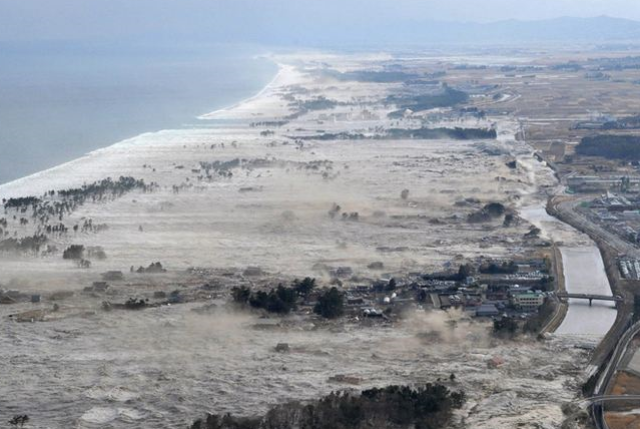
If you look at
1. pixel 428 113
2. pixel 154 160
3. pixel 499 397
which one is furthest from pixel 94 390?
pixel 428 113

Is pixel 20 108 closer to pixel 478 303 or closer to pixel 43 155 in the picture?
pixel 43 155

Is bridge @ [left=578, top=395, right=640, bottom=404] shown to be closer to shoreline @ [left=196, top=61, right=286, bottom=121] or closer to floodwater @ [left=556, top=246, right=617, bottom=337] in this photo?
floodwater @ [left=556, top=246, right=617, bottom=337]

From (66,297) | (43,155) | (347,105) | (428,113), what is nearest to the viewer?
(66,297)

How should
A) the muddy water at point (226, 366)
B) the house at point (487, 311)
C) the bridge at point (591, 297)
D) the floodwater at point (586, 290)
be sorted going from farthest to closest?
the bridge at point (591, 297) → the house at point (487, 311) → the floodwater at point (586, 290) → the muddy water at point (226, 366)

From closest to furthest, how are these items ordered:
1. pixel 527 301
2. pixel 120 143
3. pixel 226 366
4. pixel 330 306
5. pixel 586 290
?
pixel 226 366
pixel 330 306
pixel 527 301
pixel 586 290
pixel 120 143

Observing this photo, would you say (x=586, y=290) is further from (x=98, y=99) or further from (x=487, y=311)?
(x=98, y=99)

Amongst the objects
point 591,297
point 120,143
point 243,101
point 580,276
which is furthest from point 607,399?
point 243,101

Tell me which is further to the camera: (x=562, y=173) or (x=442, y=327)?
(x=562, y=173)

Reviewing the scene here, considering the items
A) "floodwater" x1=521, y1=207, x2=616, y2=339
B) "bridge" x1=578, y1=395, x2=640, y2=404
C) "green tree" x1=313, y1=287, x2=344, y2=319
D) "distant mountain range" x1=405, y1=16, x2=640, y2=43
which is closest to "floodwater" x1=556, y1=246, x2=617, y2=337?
"floodwater" x1=521, y1=207, x2=616, y2=339

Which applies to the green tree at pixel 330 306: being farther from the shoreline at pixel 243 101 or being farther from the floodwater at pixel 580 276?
the shoreline at pixel 243 101

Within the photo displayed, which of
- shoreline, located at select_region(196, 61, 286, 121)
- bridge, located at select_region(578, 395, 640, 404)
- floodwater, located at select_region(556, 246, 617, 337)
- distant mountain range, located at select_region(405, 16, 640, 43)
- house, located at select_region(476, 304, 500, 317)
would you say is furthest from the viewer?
distant mountain range, located at select_region(405, 16, 640, 43)

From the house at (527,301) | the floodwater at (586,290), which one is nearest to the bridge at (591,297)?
the floodwater at (586,290)
